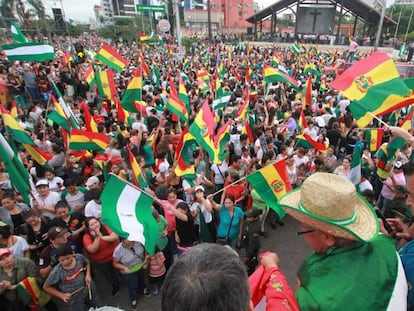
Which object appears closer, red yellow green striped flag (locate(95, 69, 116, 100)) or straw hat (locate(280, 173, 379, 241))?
straw hat (locate(280, 173, 379, 241))

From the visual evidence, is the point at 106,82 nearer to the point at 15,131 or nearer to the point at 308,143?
the point at 15,131

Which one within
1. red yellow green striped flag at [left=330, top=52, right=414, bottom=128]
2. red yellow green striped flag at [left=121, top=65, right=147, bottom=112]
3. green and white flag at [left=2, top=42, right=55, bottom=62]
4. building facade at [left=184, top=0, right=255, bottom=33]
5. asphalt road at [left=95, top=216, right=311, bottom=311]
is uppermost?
building facade at [left=184, top=0, right=255, bottom=33]

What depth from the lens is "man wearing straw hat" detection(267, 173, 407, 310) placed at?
4.57 feet

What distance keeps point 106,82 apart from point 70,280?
7.06 meters

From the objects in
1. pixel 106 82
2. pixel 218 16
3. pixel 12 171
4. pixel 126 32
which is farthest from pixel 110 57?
pixel 218 16

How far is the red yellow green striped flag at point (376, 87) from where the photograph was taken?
398cm

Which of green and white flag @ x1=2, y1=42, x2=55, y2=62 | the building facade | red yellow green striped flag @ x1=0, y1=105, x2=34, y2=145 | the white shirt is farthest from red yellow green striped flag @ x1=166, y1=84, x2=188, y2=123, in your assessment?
the building facade

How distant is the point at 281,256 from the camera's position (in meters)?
4.95

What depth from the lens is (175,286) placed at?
1.10m

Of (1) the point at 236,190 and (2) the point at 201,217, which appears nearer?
(2) the point at 201,217

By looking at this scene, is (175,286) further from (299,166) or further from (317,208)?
(299,166)

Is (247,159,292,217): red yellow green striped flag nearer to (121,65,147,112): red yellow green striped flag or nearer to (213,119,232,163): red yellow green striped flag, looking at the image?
(213,119,232,163): red yellow green striped flag

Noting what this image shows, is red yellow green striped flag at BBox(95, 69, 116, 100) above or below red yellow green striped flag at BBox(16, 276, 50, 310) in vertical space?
above

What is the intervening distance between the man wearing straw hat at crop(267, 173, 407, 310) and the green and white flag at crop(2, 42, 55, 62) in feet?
27.6
